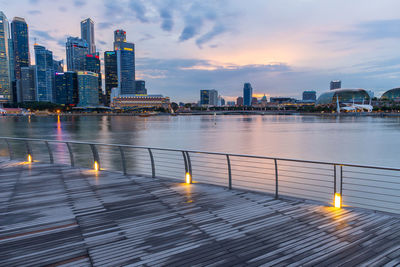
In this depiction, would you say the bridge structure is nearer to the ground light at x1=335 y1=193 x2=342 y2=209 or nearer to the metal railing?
the ground light at x1=335 y1=193 x2=342 y2=209

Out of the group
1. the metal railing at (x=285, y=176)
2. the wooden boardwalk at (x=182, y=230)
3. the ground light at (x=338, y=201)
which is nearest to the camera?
the wooden boardwalk at (x=182, y=230)

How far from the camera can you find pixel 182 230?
462 centimetres

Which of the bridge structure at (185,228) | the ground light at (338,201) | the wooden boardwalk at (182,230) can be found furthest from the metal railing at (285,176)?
the wooden boardwalk at (182,230)

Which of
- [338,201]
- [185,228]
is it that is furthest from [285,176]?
[185,228]

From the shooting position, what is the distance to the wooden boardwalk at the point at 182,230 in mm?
3729

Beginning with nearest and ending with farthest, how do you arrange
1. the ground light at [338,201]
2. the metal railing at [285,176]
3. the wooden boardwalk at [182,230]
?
the wooden boardwalk at [182,230] → the ground light at [338,201] → the metal railing at [285,176]

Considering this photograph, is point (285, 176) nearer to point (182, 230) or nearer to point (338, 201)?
point (338, 201)

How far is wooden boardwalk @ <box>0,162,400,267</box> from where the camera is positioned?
3729 millimetres

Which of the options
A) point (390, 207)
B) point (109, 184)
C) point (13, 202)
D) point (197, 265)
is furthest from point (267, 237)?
point (390, 207)

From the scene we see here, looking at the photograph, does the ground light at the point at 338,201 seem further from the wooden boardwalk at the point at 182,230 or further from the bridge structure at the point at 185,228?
the wooden boardwalk at the point at 182,230

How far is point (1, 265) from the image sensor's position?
11.8 feet

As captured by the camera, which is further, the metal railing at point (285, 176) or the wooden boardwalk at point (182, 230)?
the metal railing at point (285, 176)

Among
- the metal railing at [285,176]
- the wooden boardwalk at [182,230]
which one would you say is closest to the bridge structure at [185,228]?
the wooden boardwalk at [182,230]

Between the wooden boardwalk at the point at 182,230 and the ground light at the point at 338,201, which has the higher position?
the ground light at the point at 338,201
